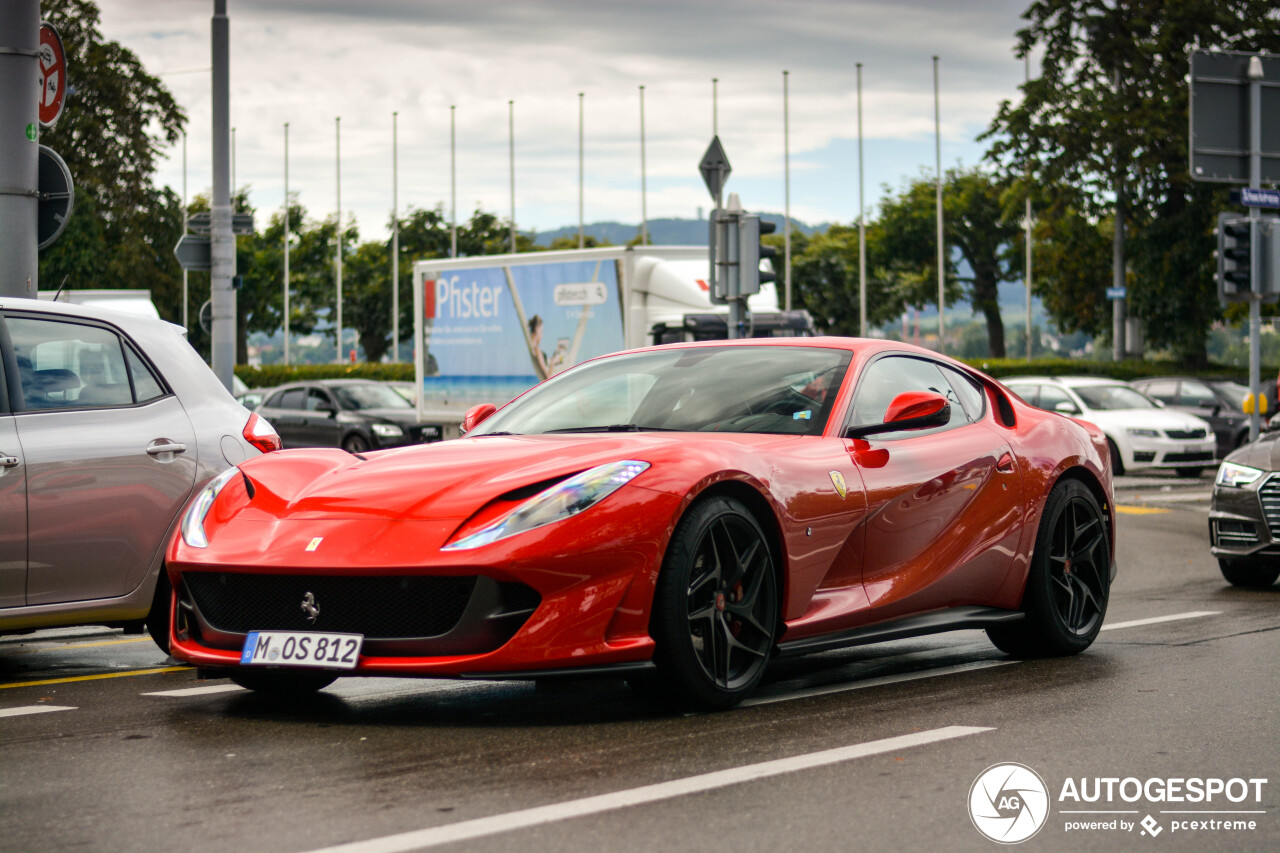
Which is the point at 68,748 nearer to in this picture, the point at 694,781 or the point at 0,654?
the point at 694,781

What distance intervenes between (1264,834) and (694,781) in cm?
148

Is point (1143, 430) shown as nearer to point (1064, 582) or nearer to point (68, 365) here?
point (1064, 582)

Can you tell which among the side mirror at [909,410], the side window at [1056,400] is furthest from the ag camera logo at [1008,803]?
the side window at [1056,400]

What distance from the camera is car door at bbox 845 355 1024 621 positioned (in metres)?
6.32

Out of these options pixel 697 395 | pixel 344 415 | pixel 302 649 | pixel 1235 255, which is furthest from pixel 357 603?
pixel 344 415

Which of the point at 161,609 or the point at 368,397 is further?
the point at 368,397

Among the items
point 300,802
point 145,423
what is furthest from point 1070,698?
point 145,423

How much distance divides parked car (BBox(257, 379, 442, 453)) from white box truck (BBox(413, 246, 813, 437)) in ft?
Answer: 3.23

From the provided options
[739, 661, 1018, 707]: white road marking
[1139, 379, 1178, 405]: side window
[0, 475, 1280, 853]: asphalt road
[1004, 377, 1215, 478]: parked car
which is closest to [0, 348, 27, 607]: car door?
[0, 475, 1280, 853]: asphalt road

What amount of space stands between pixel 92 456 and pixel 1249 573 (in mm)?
7690

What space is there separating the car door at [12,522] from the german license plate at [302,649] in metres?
1.62

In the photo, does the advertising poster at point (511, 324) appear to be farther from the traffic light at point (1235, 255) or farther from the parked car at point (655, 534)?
the parked car at point (655, 534)

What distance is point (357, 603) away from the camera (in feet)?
17.0

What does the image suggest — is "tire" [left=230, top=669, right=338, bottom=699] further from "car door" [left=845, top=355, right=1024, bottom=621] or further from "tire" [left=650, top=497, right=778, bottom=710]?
"car door" [left=845, top=355, right=1024, bottom=621]
